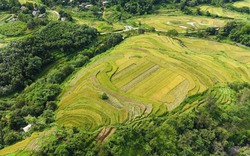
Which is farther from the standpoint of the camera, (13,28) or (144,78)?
(13,28)

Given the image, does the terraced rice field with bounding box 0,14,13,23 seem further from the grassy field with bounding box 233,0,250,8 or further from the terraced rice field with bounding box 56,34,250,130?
the grassy field with bounding box 233,0,250,8

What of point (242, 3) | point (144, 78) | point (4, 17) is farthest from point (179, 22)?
point (4, 17)

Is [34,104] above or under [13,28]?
under

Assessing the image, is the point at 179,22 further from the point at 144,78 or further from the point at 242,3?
the point at 144,78

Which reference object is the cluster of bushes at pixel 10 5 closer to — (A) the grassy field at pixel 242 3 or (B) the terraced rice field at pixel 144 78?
(B) the terraced rice field at pixel 144 78

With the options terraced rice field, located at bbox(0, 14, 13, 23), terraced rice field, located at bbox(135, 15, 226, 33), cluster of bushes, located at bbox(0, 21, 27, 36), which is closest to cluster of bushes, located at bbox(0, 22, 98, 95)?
cluster of bushes, located at bbox(0, 21, 27, 36)

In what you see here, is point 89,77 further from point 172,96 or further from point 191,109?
point 191,109

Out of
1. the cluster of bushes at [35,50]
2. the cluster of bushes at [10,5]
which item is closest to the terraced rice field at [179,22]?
the cluster of bushes at [35,50]
